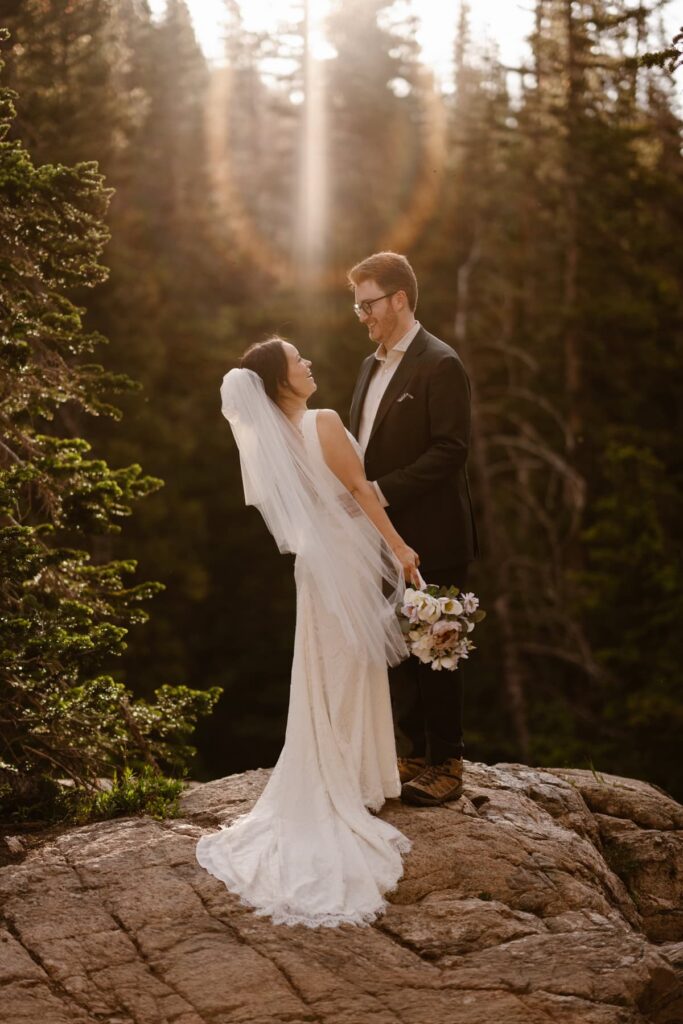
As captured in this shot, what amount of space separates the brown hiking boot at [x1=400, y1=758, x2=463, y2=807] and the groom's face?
223 centimetres

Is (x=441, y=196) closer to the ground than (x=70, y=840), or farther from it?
farther from it

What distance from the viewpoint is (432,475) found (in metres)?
5.57

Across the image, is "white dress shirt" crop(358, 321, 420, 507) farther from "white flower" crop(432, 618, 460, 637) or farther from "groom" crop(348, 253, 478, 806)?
"white flower" crop(432, 618, 460, 637)

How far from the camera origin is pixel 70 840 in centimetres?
572

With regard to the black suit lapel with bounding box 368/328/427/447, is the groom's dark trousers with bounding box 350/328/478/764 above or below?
below

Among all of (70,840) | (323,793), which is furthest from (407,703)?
(70,840)

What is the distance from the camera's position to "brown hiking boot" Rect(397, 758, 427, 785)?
5883 millimetres

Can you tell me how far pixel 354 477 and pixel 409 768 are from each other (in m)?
1.63

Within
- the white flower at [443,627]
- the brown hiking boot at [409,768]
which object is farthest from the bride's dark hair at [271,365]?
the brown hiking boot at [409,768]

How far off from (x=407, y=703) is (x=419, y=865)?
1.04 m

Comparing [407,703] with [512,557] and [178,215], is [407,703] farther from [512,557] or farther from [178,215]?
[178,215]

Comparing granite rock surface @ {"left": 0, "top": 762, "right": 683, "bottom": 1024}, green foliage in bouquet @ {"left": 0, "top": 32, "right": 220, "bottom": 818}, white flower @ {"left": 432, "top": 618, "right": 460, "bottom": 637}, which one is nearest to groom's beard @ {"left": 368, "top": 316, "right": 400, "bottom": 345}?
white flower @ {"left": 432, "top": 618, "right": 460, "bottom": 637}

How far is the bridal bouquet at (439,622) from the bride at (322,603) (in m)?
0.23

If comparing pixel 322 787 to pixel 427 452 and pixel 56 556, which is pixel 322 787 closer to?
pixel 427 452
